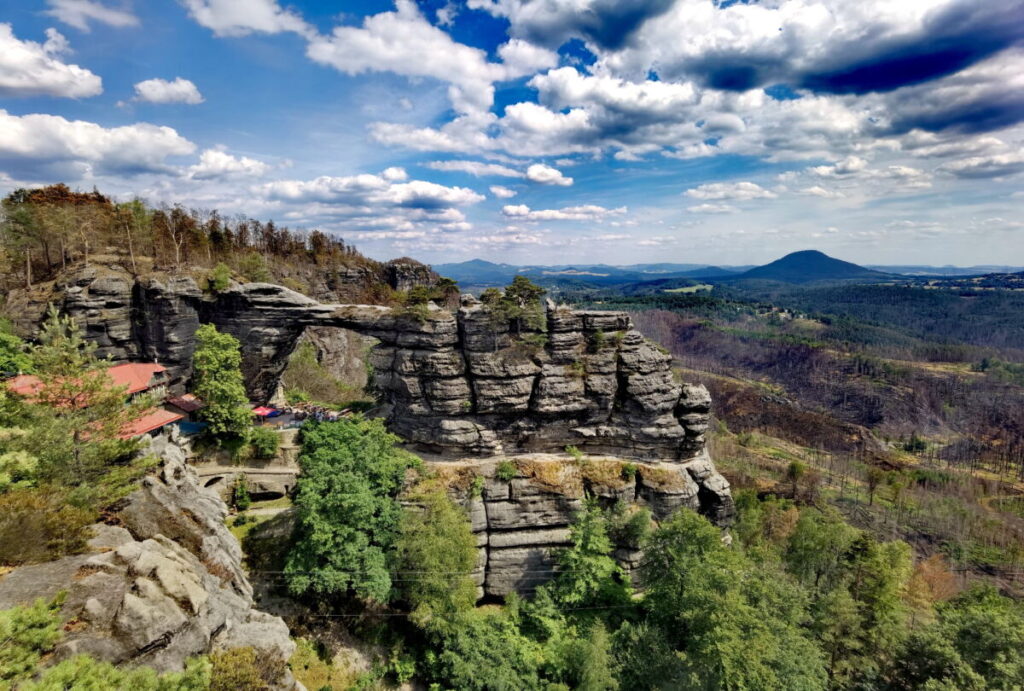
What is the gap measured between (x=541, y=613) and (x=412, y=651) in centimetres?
879

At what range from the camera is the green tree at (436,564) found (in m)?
27.4

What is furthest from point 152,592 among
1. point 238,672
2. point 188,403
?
point 188,403

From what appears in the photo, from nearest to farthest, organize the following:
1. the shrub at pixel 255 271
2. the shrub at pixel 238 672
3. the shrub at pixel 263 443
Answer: the shrub at pixel 238 672 → the shrub at pixel 263 443 → the shrub at pixel 255 271

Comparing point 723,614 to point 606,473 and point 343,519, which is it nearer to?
point 606,473

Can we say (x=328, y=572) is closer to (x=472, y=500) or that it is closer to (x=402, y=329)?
(x=472, y=500)

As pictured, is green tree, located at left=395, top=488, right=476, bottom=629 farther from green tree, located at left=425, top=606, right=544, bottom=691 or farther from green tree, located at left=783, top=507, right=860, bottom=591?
green tree, located at left=783, top=507, right=860, bottom=591

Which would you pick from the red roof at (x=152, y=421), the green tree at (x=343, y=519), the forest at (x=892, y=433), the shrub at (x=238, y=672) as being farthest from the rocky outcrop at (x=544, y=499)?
the forest at (x=892, y=433)

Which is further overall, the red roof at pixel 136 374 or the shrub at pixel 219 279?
the shrub at pixel 219 279

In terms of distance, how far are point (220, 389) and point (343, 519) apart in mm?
15539

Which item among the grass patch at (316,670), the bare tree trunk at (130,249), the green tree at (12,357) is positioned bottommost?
the grass patch at (316,670)

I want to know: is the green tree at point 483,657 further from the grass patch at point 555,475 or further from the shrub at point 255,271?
the shrub at point 255,271

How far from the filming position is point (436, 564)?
27297 millimetres

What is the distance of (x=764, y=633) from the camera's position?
2116 centimetres

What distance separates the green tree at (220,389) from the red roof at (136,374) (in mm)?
5991
